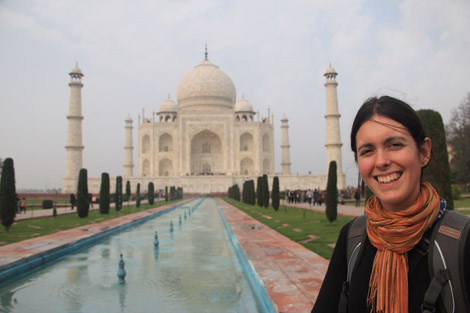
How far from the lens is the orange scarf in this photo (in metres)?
0.82

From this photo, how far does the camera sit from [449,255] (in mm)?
759

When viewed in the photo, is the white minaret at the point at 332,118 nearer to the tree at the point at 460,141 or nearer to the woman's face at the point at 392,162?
the tree at the point at 460,141

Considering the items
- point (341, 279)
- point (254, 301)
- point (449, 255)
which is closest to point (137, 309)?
point (254, 301)

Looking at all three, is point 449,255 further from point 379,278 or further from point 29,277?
point 29,277

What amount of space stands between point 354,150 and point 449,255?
0.37 meters

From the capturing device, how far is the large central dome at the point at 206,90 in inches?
1380

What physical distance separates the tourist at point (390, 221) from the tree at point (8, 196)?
26.9ft

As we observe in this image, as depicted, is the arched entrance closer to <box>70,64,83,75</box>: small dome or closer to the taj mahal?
the taj mahal

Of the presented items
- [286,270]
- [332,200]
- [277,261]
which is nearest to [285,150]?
[332,200]

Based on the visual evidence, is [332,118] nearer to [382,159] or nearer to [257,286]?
[257,286]

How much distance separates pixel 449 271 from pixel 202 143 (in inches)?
1382

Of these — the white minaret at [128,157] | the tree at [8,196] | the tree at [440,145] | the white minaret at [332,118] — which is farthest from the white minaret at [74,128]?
the tree at [440,145]

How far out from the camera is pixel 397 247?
83 centimetres

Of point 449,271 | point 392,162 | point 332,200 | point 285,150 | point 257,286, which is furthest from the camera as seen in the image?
point 285,150
